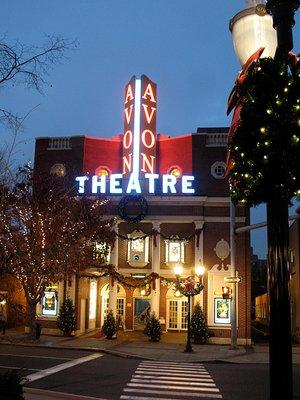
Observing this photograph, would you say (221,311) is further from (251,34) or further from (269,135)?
(269,135)

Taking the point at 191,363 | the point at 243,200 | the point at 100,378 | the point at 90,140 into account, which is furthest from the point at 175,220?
the point at 243,200

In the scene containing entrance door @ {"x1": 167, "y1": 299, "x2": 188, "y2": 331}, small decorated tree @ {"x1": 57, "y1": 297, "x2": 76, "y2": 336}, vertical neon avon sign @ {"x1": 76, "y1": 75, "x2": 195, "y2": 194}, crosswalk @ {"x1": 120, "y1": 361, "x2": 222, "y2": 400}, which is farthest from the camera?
entrance door @ {"x1": 167, "y1": 299, "x2": 188, "y2": 331}

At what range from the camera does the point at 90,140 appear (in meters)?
37.0

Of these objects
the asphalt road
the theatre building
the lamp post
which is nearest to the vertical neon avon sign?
the theatre building

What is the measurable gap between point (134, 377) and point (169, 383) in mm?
1324

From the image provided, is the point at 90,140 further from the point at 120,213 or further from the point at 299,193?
the point at 299,193

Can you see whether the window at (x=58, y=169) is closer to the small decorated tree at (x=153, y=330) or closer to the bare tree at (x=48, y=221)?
the bare tree at (x=48, y=221)

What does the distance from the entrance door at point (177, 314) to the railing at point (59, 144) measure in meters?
12.3

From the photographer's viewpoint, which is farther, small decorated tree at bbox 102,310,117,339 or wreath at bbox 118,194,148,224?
wreath at bbox 118,194,148,224

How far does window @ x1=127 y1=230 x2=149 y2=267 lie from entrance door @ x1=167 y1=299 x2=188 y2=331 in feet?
11.3

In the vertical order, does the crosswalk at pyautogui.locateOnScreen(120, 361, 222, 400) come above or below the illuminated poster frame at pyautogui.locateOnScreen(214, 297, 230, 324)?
below

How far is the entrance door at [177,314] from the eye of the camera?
3472 centimetres

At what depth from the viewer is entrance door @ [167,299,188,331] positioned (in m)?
34.7

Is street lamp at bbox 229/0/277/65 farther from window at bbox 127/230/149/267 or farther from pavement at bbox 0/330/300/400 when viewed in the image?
window at bbox 127/230/149/267
